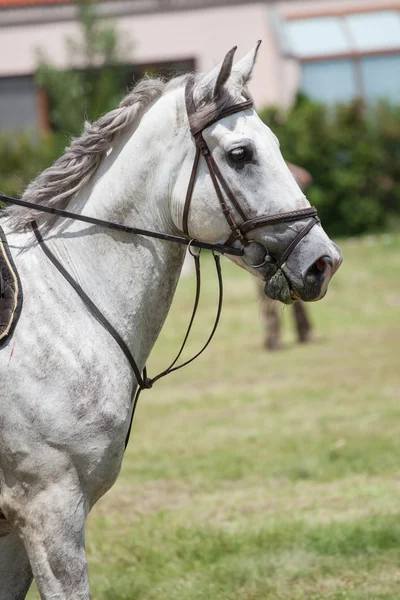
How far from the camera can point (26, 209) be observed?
13.4ft

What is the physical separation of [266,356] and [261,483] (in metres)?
6.03

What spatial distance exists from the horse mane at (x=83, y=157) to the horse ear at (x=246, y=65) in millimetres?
86

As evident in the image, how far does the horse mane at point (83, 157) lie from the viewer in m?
4.00

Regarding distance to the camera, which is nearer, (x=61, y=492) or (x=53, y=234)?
(x=61, y=492)

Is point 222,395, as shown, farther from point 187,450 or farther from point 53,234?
point 53,234

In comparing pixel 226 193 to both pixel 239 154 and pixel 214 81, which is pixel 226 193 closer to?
pixel 239 154

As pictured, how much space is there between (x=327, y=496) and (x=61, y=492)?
3.81 metres

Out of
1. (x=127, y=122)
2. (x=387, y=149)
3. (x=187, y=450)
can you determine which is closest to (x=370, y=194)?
(x=387, y=149)

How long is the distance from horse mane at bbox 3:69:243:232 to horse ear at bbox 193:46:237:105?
13 centimetres

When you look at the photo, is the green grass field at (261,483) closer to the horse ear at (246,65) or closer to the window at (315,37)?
the horse ear at (246,65)

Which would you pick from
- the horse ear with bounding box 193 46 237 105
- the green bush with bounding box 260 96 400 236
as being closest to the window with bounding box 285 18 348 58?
the green bush with bounding box 260 96 400 236

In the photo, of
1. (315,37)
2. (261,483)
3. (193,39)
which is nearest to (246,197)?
(261,483)

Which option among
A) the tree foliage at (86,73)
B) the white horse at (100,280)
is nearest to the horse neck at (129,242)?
the white horse at (100,280)

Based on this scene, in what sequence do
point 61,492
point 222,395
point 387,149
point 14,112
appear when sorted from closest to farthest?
point 61,492 → point 222,395 → point 387,149 → point 14,112
